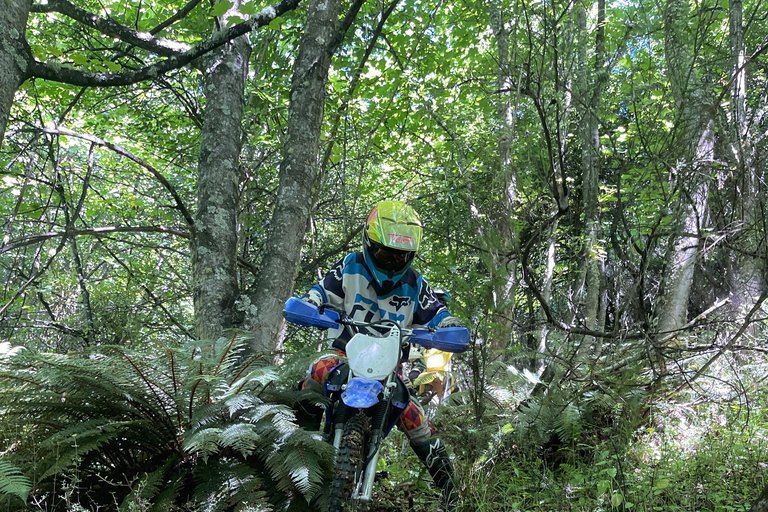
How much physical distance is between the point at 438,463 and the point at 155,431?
1.56m

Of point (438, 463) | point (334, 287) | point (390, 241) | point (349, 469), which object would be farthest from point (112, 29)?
point (438, 463)

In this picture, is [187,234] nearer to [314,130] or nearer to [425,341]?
[314,130]

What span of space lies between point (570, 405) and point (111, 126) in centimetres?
731

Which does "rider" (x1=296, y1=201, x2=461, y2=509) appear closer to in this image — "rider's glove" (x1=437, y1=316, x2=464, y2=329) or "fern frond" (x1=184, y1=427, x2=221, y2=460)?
"rider's glove" (x1=437, y1=316, x2=464, y2=329)

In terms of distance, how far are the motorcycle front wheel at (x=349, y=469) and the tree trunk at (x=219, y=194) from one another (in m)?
1.59

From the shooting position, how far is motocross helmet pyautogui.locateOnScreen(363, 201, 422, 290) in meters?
3.00

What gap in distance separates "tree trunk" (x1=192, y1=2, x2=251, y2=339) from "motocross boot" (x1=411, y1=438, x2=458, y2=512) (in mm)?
1624

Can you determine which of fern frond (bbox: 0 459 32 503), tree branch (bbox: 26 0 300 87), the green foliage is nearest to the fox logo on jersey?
the green foliage

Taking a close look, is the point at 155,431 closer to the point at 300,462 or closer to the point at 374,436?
the point at 300,462

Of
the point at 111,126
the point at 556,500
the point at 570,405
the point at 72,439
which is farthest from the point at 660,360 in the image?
the point at 111,126

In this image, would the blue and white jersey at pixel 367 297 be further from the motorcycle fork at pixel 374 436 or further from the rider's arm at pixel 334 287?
the motorcycle fork at pixel 374 436

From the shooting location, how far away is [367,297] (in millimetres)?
3271

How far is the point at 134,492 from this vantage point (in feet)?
6.86

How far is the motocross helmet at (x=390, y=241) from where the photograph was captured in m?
3.00
